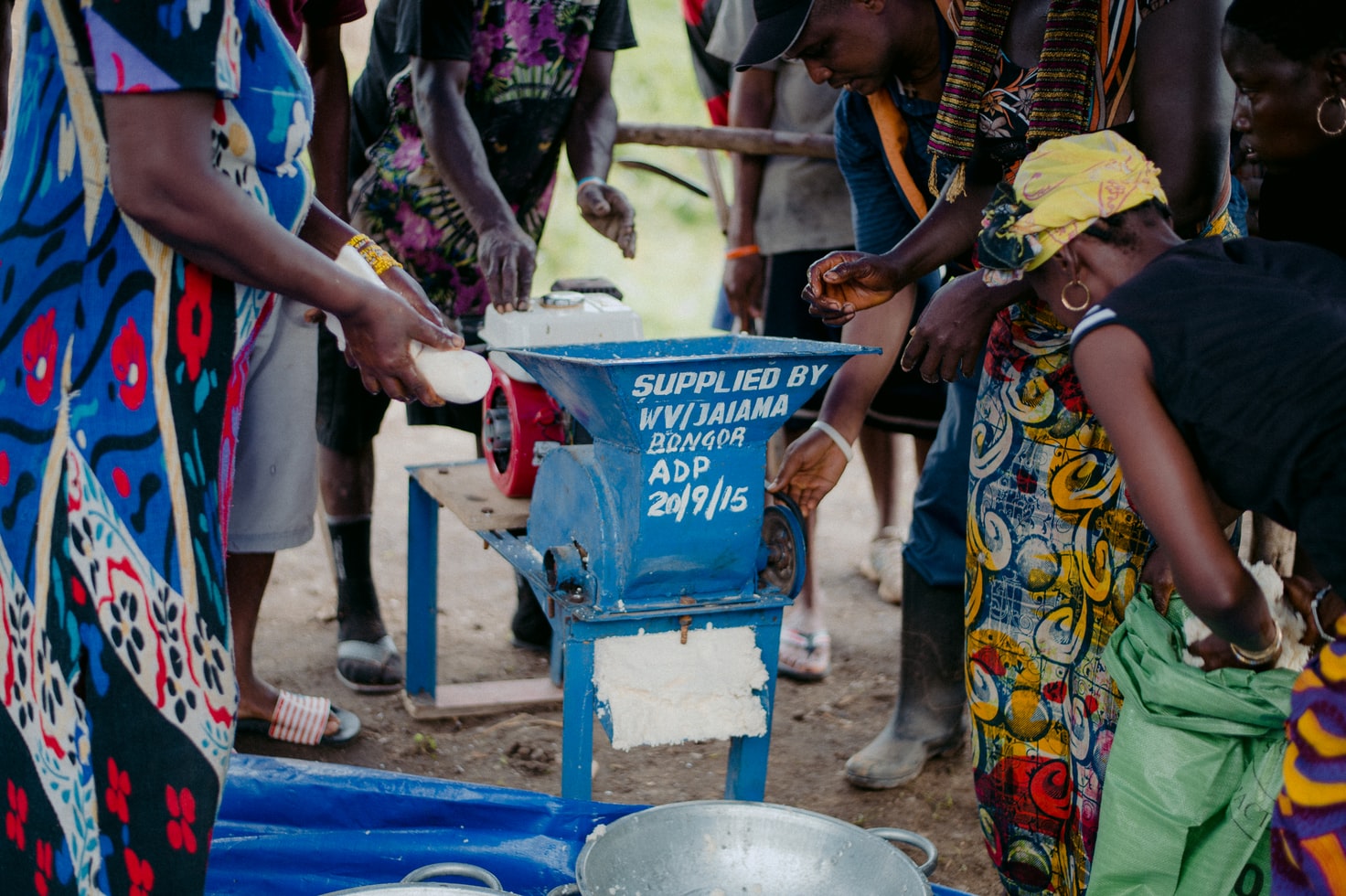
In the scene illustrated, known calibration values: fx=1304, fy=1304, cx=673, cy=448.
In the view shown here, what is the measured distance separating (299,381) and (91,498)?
1422 millimetres

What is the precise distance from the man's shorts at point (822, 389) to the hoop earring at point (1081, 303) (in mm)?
1954

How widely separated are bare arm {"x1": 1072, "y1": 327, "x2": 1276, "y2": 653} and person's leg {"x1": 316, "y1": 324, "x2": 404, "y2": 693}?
2491 millimetres

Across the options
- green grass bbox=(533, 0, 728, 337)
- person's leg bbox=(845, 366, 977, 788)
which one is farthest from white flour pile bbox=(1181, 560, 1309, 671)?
green grass bbox=(533, 0, 728, 337)

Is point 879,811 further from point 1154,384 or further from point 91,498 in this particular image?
point 91,498

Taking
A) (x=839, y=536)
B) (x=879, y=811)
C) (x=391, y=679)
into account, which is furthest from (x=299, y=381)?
(x=839, y=536)

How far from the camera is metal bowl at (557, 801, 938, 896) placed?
7.29ft

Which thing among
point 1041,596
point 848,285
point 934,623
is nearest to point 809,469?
point 848,285

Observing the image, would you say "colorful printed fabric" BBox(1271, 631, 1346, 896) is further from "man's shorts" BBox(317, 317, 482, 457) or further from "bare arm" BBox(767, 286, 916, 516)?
"man's shorts" BBox(317, 317, 482, 457)

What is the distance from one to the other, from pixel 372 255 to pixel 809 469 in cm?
108

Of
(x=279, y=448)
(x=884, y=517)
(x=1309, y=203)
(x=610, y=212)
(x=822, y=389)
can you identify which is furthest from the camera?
(x=884, y=517)

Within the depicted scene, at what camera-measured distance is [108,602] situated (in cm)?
169

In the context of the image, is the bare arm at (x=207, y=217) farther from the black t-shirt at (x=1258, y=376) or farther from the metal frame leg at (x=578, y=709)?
the black t-shirt at (x=1258, y=376)

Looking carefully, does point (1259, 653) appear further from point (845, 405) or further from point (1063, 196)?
point (845, 405)

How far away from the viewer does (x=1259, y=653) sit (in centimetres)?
187
